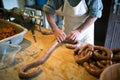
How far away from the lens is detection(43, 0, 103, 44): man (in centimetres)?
116

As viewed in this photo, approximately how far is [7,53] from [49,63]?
0.87 feet

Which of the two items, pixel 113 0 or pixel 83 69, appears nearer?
pixel 83 69

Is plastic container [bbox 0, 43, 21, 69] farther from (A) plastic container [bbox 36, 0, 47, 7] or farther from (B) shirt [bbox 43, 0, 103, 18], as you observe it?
(A) plastic container [bbox 36, 0, 47, 7]

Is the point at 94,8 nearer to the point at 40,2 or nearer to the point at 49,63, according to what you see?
the point at 49,63

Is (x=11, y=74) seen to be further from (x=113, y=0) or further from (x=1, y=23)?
(x=113, y=0)

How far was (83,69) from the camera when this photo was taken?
87 centimetres

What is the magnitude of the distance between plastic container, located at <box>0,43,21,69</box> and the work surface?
0.12 ft

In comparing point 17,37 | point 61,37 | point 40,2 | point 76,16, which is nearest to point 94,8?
point 76,16

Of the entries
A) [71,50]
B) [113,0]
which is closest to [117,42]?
[113,0]

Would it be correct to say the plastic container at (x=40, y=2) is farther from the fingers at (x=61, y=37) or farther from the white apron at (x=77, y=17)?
the fingers at (x=61, y=37)

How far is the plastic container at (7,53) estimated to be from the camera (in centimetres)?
94

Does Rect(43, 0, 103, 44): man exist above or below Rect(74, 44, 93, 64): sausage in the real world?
above

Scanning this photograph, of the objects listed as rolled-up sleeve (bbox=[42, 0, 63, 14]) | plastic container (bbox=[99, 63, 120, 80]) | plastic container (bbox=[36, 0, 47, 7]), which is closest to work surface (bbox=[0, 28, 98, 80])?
plastic container (bbox=[99, 63, 120, 80])

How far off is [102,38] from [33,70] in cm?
180
